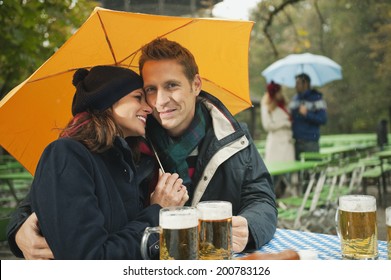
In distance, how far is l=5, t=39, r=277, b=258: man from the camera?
1.50 meters

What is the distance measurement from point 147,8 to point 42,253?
90cm

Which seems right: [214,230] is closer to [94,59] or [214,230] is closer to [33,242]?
[33,242]

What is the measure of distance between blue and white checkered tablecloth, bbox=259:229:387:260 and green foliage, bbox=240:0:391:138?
1336 millimetres

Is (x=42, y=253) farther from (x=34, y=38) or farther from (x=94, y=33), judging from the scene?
(x=34, y=38)

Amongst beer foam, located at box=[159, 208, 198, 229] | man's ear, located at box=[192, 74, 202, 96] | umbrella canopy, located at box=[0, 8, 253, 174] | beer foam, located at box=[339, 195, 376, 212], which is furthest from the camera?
man's ear, located at box=[192, 74, 202, 96]

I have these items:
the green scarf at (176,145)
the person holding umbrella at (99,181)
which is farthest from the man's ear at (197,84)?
the person holding umbrella at (99,181)

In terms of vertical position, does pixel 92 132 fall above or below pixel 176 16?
below

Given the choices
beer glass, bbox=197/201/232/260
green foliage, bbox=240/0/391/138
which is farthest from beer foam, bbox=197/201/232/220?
green foliage, bbox=240/0/391/138

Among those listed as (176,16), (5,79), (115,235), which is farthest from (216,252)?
(5,79)

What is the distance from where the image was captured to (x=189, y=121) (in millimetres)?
1590

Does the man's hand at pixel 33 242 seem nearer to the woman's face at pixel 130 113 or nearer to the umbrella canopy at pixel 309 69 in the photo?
the woman's face at pixel 130 113

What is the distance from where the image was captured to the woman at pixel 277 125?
4152 millimetres

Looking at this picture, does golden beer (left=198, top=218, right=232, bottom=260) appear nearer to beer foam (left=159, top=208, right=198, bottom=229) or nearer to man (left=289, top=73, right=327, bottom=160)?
beer foam (left=159, top=208, right=198, bottom=229)

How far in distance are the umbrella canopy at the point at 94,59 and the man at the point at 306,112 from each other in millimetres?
2177
